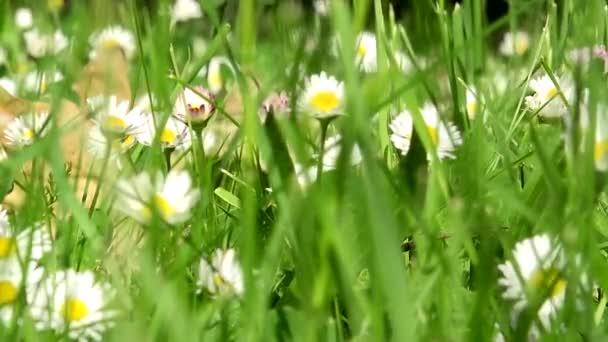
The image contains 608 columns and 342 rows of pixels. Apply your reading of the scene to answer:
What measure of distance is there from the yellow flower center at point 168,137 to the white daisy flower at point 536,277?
1.33 feet

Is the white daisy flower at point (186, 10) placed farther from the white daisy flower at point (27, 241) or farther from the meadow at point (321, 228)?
the white daisy flower at point (27, 241)

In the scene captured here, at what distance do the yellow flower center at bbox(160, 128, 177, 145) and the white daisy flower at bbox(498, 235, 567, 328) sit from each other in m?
0.41

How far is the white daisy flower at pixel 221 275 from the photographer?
602 mm

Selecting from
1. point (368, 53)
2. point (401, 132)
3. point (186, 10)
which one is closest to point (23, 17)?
point (186, 10)

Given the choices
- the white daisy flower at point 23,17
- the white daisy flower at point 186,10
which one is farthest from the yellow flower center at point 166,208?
the white daisy flower at point 23,17

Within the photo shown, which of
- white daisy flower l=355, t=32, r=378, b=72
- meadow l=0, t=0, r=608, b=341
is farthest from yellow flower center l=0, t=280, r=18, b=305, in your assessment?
white daisy flower l=355, t=32, r=378, b=72

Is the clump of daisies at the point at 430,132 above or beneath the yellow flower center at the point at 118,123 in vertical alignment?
beneath

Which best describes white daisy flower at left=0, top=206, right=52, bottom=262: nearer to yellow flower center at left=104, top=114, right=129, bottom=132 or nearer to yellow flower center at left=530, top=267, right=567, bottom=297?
yellow flower center at left=104, top=114, right=129, bottom=132

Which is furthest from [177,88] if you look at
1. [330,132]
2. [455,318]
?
[455,318]

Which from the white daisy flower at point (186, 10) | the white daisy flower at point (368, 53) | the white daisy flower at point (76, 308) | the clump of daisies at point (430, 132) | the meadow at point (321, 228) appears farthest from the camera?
the white daisy flower at point (186, 10)

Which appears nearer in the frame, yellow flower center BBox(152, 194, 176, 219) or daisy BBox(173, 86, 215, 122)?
yellow flower center BBox(152, 194, 176, 219)

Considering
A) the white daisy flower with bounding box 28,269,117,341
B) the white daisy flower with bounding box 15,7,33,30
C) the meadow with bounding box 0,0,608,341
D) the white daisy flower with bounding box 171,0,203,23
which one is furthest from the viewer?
the white daisy flower with bounding box 15,7,33,30

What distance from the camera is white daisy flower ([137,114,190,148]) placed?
0.92m

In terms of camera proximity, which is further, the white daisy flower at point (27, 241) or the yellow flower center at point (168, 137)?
the yellow flower center at point (168, 137)
